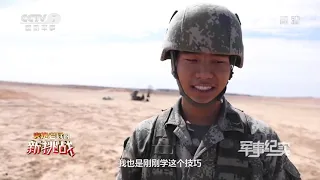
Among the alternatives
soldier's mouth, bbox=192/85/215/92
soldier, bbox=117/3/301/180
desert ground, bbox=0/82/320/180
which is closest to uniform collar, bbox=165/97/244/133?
soldier, bbox=117/3/301/180

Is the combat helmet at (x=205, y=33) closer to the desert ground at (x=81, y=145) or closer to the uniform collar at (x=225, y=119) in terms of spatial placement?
the uniform collar at (x=225, y=119)

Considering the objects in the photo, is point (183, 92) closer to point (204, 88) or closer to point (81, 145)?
point (204, 88)

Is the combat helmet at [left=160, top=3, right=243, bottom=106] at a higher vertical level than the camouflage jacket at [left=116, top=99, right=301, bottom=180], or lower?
higher

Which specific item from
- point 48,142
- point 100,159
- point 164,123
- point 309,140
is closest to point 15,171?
point 100,159

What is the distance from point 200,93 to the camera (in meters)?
1.64

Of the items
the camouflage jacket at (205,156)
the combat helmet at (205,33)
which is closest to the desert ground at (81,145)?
the camouflage jacket at (205,156)

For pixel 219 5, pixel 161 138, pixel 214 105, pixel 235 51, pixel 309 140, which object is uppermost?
pixel 219 5

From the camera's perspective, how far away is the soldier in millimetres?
1596

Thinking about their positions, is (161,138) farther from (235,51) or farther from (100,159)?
(100,159)

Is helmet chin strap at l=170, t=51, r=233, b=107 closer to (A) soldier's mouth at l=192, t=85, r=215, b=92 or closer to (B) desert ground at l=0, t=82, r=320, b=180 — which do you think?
(A) soldier's mouth at l=192, t=85, r=215, b=92

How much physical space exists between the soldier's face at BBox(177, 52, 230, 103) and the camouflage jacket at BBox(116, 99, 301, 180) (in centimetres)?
13

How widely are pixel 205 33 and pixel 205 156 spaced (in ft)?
1.89

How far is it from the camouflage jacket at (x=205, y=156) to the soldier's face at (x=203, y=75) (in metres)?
0.13

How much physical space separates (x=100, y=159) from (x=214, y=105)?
207 inches
